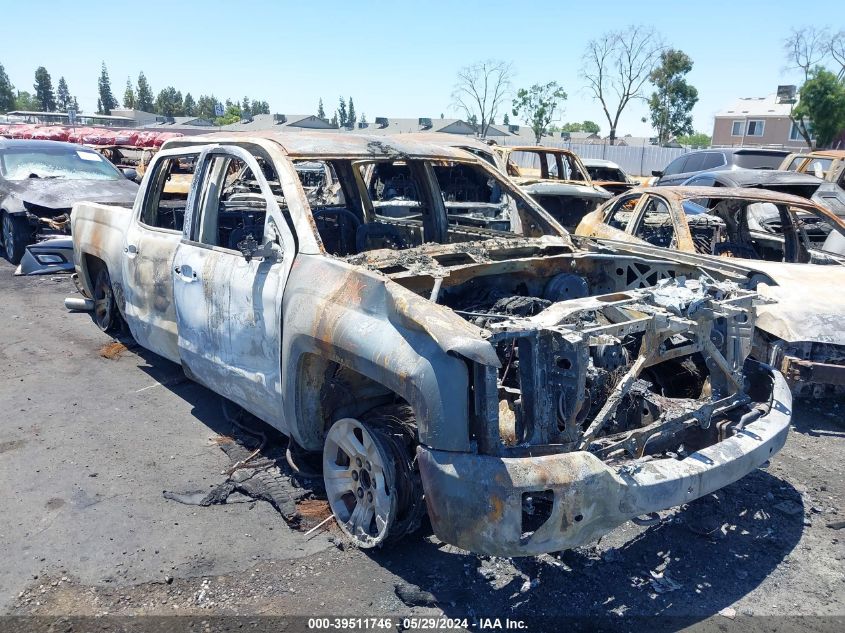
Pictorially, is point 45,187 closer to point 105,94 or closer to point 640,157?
point 640,157

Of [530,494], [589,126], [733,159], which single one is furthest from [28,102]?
[530,494]

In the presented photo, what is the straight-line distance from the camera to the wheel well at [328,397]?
11.1 feet

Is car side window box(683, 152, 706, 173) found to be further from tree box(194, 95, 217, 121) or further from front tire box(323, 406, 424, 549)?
tree box(194, 95, 217, 121)

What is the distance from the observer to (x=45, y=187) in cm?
955

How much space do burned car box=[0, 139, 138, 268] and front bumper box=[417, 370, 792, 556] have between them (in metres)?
7.76

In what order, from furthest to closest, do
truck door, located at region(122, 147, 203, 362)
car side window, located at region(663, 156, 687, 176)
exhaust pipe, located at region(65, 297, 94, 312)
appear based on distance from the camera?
car side window, located at region(663, 156, 687, 176) → exhaust pipe, located at region(65, 297, 94, 312) → truck door, located at region(122, 147, 203, 362)

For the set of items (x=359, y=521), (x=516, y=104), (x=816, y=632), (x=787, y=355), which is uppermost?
(x=516, y=104)

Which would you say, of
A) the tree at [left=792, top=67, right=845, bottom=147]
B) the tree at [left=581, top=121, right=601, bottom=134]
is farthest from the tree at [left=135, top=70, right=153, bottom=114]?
the tree at [left=792, top=67, right=845, bottom=147]

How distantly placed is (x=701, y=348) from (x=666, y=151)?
33.7 m

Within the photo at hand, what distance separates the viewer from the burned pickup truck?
2582mm

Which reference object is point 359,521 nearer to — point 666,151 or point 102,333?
point 102,333

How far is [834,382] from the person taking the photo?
4480mm

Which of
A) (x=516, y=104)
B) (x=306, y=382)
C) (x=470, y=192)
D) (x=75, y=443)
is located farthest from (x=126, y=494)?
(x=516, y=104)

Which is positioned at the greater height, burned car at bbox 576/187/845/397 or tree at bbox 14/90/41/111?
tree at bbox 14/90/41/111
